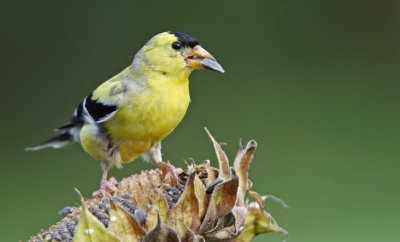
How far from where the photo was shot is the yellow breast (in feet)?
6.68

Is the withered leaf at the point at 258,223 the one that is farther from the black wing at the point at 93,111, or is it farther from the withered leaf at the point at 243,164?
the black wing at the point at 93,111

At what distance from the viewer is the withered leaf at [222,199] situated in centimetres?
138

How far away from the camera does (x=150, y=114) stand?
6.68 feet

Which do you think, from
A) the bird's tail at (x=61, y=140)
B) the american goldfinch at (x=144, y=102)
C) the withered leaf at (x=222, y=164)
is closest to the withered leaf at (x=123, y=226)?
the withered leaf at (x=222, y=164)

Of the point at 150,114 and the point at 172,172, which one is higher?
the point at 150,114

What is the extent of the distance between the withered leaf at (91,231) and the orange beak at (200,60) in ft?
2.65

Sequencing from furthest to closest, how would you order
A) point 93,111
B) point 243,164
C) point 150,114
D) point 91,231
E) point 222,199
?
point 93,111
point 150,114
point 243,164
point 222,199
point 91,231

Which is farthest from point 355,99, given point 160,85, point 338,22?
point 160,85

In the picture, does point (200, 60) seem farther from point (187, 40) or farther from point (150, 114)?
point (150, 114)

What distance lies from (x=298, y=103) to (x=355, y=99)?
597 millimetres

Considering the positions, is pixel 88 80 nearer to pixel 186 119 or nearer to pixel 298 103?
pixel 186 119

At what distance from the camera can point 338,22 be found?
6473 millimetres

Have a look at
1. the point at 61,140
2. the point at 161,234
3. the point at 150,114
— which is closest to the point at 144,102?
the point at 150,114

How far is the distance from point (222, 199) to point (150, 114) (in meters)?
0.71
